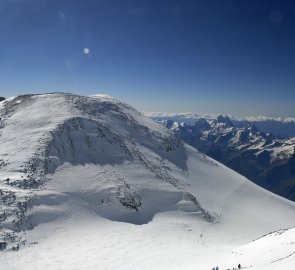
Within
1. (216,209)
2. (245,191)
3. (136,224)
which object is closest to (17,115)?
(136,224)

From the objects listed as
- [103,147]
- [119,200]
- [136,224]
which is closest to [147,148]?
[103,147]

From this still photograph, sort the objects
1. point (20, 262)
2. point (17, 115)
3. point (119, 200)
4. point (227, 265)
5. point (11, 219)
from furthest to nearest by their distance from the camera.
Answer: point (17, 115) < point (119, 200) < point (11, 219) < point (20, 262) < point (227, 265)

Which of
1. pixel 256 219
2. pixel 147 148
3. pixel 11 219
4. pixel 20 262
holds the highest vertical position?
pixel 147 148

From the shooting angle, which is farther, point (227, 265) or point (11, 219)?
point (11, 219)

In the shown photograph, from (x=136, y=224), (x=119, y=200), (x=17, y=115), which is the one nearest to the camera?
(x=136, y=224)

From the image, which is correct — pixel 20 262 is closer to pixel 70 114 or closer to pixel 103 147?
pixel 103 147

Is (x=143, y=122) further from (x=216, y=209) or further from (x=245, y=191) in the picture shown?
(x=216, y=209)

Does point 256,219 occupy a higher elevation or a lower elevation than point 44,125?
lower
